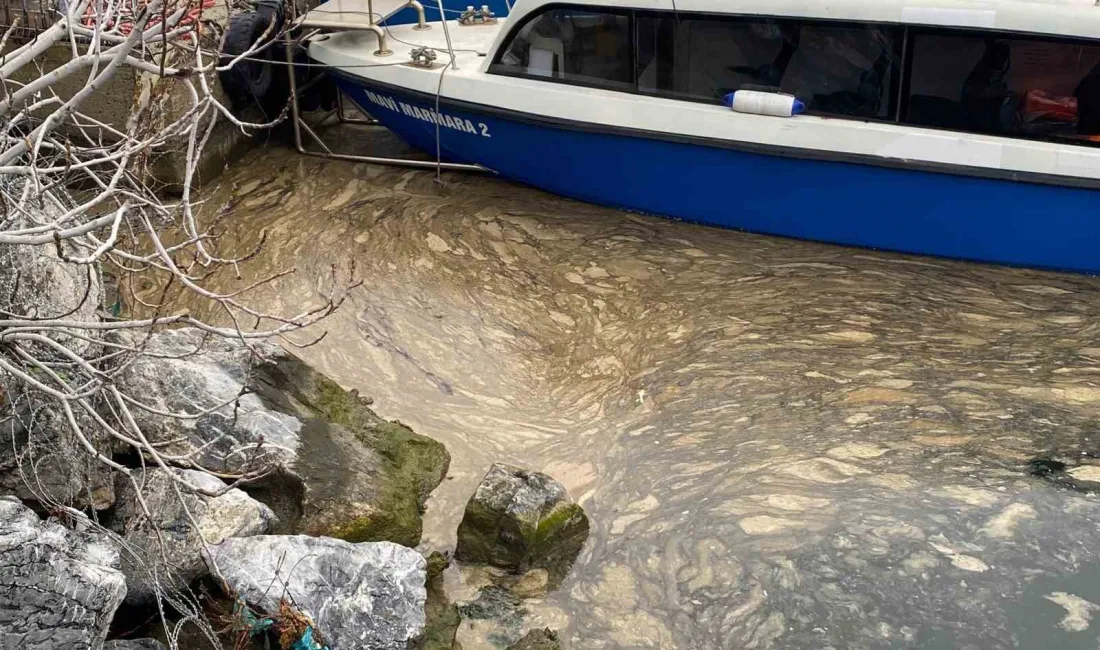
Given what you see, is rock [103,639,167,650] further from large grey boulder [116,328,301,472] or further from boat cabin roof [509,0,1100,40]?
boat cabin roof [509,0,1100,40]

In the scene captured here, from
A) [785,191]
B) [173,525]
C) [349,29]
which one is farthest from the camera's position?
[349,29]

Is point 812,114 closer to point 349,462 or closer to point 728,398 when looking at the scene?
point 728,398

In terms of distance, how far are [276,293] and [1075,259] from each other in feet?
15.0

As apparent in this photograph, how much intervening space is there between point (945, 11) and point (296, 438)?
4011 mm

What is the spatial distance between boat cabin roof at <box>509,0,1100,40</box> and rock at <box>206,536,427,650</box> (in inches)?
147

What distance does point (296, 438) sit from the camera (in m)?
4.45

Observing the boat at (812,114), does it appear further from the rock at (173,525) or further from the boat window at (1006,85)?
the rock at (173,525)

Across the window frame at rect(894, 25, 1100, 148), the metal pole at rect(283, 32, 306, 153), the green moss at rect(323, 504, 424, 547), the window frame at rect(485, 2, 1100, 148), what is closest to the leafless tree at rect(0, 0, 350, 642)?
the green moss at rect(323, 504, 424, 547)

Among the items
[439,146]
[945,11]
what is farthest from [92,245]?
[945,11]

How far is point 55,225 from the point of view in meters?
3.07

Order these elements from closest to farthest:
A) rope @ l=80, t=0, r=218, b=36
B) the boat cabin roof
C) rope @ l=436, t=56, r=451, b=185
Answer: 1. rope @ l=80, t=0, r=218, b=36
2. the boat cabin roof
3. rope @ l=436, t=56, r=451, b=185

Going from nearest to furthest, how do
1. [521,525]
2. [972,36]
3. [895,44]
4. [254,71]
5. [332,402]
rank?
[521,525] → [332,402] → [972,36] → [895,44] → [254,71]

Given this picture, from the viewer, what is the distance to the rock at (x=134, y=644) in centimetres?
340

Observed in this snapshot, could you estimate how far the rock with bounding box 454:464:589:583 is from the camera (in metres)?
4.16
